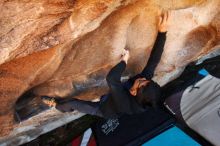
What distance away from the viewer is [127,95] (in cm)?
262

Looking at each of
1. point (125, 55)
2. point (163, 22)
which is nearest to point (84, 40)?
point (125, 55)

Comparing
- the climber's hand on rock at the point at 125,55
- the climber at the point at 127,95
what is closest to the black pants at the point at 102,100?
the climber at the point at 127,95

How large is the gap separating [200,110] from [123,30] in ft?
3.14

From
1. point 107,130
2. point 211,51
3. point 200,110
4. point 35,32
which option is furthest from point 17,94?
point 211,51

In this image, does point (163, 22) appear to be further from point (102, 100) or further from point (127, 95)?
point (102, 100)

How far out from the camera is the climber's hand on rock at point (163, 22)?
2791mm

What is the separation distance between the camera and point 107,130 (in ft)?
10.8

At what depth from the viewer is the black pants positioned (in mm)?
2947

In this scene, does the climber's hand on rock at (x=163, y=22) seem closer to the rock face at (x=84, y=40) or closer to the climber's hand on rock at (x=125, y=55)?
the rock face at (x=84, y=40)

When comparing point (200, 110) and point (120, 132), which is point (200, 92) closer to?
point (200, 110)

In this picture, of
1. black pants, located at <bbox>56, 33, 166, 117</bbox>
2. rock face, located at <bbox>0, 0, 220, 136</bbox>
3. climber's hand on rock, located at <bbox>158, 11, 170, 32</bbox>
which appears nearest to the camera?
rock face, located at <bbox>0, 0, 220, 136</bbox>

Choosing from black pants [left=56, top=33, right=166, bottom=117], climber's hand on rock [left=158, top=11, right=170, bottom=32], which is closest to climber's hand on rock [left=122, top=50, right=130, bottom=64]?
black pants [left=56, top=33, right=166, bottom=117]

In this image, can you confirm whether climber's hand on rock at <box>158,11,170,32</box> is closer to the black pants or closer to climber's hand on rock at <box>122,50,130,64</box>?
the black pants

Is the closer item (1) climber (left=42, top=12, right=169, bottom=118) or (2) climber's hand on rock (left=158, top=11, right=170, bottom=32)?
(1) climber (left=42, top=12, right=169, bottom=118)
